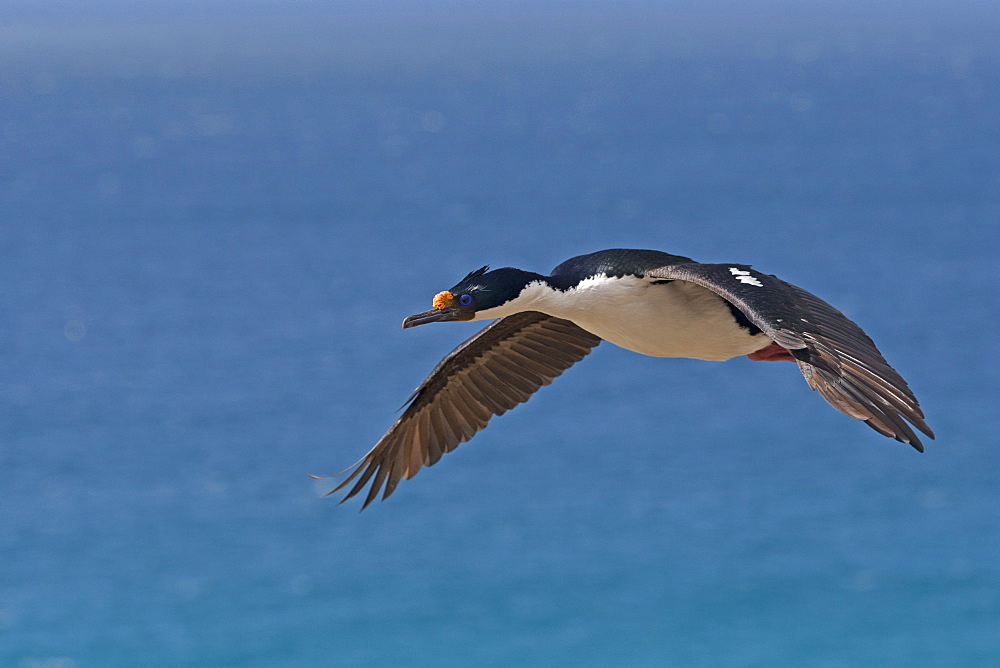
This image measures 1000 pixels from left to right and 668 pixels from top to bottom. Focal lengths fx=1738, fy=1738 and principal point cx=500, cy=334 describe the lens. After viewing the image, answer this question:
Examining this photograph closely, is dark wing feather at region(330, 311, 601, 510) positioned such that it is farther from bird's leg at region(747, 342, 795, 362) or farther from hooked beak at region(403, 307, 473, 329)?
hooked beak at region(403, 307, 473, 329)

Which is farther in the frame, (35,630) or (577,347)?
(35,630)

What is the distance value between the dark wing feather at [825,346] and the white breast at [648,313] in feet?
1.71

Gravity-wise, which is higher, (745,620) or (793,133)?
(793,133)

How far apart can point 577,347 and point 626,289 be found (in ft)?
8.08

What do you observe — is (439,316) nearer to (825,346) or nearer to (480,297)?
(480,297)

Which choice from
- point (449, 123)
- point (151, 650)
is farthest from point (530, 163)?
point (151, 650)

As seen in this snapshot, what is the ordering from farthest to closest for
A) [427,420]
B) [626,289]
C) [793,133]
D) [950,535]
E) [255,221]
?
[793,133]
[255,221]
[950,535]
[427,420]
[626,289]

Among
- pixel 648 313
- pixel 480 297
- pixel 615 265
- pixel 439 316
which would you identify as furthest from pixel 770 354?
pixel 439 316

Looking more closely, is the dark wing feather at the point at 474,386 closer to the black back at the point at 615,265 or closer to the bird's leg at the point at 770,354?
the black back at the point at 615,265

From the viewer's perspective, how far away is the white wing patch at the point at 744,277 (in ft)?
38.6

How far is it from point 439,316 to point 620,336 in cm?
Answer: 142

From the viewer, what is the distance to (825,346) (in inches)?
439

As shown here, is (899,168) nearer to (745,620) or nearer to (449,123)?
(449,123)

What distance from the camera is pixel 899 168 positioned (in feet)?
246
